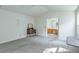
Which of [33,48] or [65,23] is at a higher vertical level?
[65,23]

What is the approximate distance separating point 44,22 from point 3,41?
5.21m

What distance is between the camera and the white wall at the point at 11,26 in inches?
261

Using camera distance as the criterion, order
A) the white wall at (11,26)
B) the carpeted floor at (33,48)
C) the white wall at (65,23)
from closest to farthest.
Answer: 1. the carpeted floor at (33,48)
2. the white wall at (11,26)
3. the white wall at (65,23)

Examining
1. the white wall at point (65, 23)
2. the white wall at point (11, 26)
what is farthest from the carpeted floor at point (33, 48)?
the white wall at point (65, 23)

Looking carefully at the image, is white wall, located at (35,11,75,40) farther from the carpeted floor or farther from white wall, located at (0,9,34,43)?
the carpeted floor

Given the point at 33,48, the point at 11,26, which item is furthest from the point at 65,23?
the point at 33,48

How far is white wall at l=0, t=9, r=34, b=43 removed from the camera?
261 inches

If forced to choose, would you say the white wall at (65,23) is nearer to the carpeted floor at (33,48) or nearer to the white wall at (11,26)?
the white wall at (11,26)

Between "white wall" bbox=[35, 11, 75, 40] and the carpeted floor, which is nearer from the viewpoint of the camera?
the carpeted floor

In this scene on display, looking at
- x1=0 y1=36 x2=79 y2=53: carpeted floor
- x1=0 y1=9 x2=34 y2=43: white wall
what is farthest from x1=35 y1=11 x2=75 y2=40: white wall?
x1=0 y1=36 x2=79 y2=53: carpeted floor

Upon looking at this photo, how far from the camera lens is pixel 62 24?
970 cm

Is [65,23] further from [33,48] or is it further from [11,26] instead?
[33,48]

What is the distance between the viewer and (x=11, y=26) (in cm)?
752
